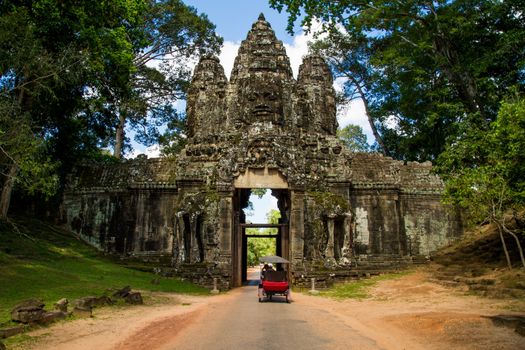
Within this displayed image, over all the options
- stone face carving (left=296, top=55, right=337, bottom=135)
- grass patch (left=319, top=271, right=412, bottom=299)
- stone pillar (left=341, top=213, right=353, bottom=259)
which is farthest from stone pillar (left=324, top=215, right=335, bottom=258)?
stone face carving (left=296, top=55, right=337, bottom=135)

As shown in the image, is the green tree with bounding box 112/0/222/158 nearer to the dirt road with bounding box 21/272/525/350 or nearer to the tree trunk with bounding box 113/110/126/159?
the tree trunk with bounding box 113/110/126/159

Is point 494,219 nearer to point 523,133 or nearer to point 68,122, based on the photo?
point 523,133

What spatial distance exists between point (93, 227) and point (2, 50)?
38.6 feet

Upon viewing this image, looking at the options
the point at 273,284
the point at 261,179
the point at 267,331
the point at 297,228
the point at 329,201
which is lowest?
the point at 267,331

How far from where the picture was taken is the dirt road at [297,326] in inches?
311

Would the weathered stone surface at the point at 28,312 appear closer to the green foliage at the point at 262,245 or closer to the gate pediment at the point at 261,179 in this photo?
the gate pediment at the point at 261,179

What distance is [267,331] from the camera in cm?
904

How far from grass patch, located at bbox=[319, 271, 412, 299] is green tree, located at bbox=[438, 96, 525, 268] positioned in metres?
4.48

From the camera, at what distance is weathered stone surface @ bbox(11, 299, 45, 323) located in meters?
8.62

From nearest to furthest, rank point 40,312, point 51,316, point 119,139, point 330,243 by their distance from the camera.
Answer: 1. point 40,312
2. point 51,316
3. point 330,243
4. point 119,139

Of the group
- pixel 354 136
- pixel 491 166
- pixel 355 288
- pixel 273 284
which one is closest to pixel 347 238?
pixel 355 288

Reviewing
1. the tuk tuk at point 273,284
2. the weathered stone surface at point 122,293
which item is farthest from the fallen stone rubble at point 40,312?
the tuk tuk at point 273,284

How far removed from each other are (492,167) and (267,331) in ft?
30.9

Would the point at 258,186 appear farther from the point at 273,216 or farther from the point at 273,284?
the point at 273,216
